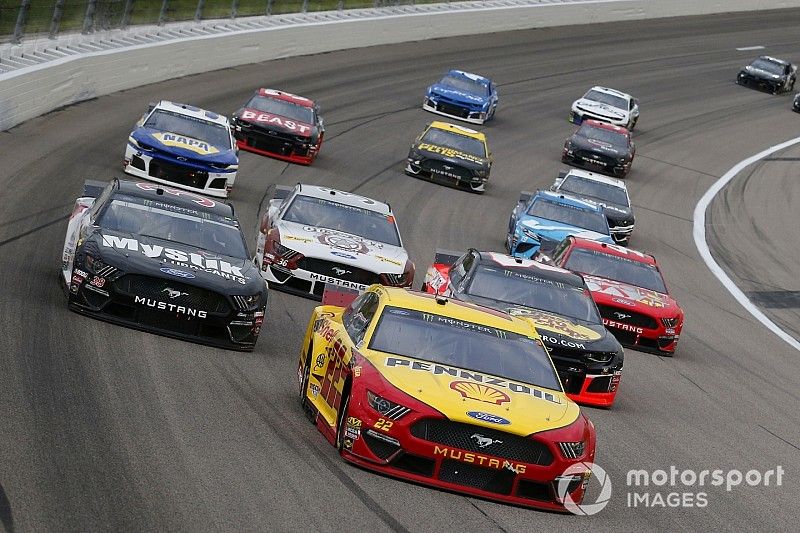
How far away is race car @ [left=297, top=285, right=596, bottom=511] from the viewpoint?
969 cm

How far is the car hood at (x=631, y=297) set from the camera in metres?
18.1

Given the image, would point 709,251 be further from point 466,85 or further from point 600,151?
point 466,85

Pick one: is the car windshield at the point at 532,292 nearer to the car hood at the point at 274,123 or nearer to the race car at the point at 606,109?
the car hood at the point at 274,123

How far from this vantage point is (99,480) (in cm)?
870

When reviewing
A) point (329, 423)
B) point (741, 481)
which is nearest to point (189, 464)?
point (329, 423)

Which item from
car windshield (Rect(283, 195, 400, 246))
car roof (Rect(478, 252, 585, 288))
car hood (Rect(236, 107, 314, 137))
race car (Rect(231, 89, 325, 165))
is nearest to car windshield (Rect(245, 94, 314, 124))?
race car (Rect(231, 89, 325, 165))

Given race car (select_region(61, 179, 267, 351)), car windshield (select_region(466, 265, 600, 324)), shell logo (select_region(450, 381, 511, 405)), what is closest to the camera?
shell logo (select_region(450, 381, 511, 405))

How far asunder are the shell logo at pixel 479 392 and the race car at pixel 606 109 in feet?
109

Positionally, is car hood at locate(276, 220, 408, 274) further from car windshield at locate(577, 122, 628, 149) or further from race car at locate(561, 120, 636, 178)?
car windshield at locate(577, 122, 628, 149)

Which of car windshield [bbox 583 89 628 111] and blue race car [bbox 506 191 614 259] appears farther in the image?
car windshield [bbox 583 89 628 111]

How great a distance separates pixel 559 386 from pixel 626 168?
26.4 m

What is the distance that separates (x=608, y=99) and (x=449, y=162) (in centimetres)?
1419

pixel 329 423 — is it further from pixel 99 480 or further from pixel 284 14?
pixel 284 14

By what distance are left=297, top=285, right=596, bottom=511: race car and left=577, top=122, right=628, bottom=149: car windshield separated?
26.1 m
